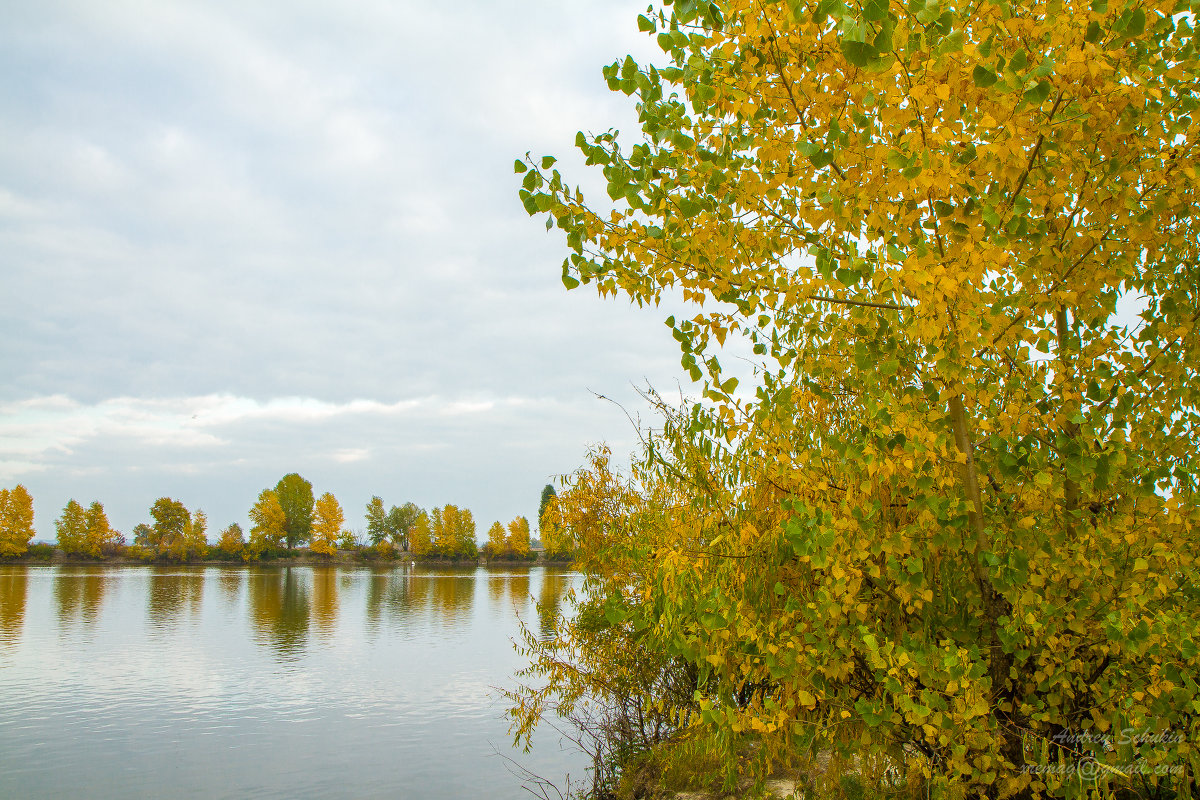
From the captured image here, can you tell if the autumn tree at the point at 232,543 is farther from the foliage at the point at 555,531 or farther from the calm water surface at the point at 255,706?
the foliage at the point at 555,531

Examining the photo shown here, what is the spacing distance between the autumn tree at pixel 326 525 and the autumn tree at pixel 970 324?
9905 cm

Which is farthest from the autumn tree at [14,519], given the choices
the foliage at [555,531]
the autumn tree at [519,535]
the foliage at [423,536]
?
the foliage at [555,531]

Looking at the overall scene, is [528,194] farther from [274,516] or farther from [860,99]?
[274,516]

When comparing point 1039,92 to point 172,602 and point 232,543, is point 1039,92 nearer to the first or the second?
point 172,602

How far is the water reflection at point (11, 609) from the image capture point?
26.2 m

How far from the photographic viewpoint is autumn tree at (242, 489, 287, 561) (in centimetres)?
9073

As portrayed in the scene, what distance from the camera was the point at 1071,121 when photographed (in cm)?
299

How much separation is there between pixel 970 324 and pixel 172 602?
45.3 m

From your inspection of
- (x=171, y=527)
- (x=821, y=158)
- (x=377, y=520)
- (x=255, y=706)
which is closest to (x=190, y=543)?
(x=171, y=527)

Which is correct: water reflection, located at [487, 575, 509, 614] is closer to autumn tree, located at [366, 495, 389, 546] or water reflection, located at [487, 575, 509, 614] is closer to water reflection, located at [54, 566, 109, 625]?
water reflection, located at [54, 566, 109, 625]

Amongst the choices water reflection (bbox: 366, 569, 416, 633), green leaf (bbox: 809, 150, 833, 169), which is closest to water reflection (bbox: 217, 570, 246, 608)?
water reflection (bbox: 366, 569, 416, 633)

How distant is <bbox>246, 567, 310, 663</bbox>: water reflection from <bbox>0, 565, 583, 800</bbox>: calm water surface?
191mm

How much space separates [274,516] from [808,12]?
97944 mm

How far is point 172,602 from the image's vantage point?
39.5 metres
